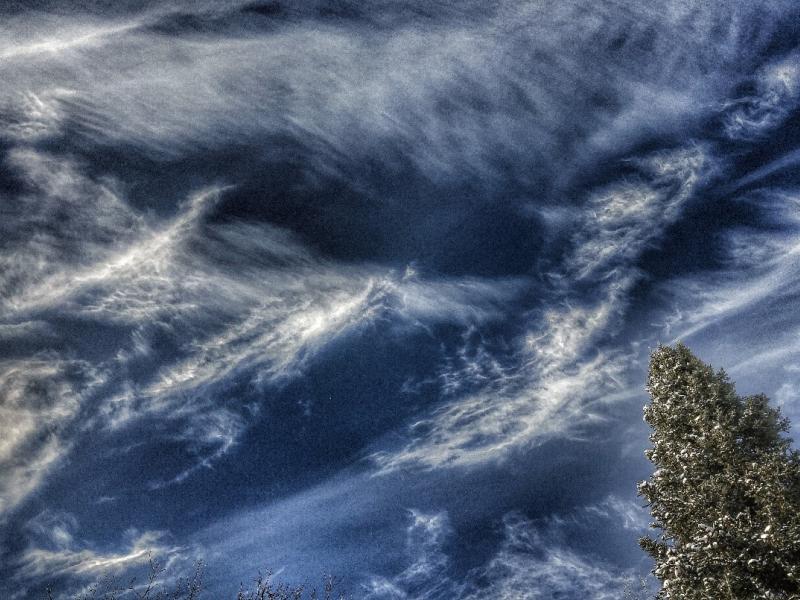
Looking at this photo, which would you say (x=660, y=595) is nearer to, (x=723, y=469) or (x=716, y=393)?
(x=723, y=469)

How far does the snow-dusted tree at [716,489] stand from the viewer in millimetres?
17250

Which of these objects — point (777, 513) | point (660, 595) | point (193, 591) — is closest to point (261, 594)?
point (193, 591)

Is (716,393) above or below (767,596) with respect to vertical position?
above

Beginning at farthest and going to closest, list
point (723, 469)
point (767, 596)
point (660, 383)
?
point (660, 383) → point (723, 469) → point (767, 596)

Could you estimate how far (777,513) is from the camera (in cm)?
1730

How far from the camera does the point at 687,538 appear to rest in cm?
2025

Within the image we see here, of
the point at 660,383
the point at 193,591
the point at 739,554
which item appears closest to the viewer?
the point at 739,554

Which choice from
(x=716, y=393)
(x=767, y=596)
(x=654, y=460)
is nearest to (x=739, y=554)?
(x=767, y=596)

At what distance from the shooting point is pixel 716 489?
1906cm

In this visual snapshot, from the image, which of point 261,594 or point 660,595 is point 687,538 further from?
point 261,594

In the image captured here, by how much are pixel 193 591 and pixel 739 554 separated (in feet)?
260

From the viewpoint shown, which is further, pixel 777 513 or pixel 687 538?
pixel 687 538

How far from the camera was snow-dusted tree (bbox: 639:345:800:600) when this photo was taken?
1725 centimetres

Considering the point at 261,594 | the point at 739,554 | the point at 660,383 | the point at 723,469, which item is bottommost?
the point at 739,554
